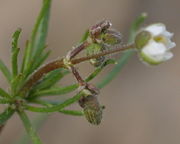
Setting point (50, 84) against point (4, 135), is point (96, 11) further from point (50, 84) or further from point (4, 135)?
point (50, 84)

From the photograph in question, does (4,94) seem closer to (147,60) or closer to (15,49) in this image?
(15,49)

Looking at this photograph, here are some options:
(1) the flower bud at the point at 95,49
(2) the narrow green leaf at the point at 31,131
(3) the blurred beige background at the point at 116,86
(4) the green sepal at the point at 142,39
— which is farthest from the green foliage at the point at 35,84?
(3) the blurred beige background at the point at 116,86

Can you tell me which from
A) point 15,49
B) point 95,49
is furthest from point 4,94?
point 95,49

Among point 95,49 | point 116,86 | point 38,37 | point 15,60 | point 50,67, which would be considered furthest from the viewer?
point 116,86

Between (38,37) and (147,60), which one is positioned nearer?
(147,60)

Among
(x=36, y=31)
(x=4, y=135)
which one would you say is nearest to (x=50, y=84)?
(x=36, y=31)

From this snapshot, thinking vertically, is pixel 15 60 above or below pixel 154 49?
above
